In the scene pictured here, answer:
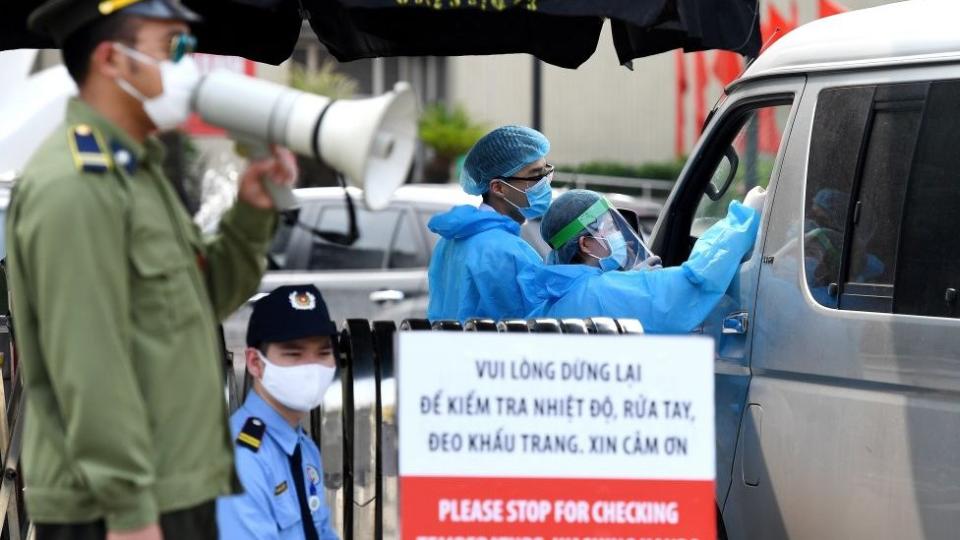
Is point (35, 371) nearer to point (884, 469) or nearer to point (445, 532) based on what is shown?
point (445, 532)

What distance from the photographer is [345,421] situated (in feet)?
14.7

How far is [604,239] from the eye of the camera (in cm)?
534

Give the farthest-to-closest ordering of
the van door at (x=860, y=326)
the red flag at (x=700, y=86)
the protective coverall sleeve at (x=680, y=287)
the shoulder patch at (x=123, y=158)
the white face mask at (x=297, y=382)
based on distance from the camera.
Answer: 1. the red flag at (x=700, y=86)
2. the protective coverall sleeve at (x=680, y=287)
3. the van door at (x=860, y=326)
4. the white face mask at (x=297, y=382)
5. the shoulder patch at (x=123, y=158)

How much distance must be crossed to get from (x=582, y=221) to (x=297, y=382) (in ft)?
5.29

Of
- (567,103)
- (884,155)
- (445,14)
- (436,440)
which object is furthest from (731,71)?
(436,440)

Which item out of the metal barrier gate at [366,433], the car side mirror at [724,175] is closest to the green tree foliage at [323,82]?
the car side mirror at [724,175]

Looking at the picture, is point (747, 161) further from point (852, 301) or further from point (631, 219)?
point (852, 301)

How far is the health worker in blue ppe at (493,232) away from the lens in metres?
5.27

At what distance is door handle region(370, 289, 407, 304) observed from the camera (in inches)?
411

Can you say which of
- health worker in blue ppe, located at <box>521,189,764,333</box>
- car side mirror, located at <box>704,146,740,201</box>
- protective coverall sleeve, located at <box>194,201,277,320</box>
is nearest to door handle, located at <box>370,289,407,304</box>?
car side mirror, located at <box>704,146,740,201</box>

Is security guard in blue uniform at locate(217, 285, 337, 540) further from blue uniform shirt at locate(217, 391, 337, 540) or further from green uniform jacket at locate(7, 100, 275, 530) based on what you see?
green uniform jacket at locate(7, 100, 275, 530)

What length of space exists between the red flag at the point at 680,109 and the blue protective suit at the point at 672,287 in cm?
2264

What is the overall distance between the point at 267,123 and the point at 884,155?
7.28ft

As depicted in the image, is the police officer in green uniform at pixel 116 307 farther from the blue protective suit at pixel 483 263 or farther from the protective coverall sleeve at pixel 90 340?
the blue protective suit at pixel 483 263
